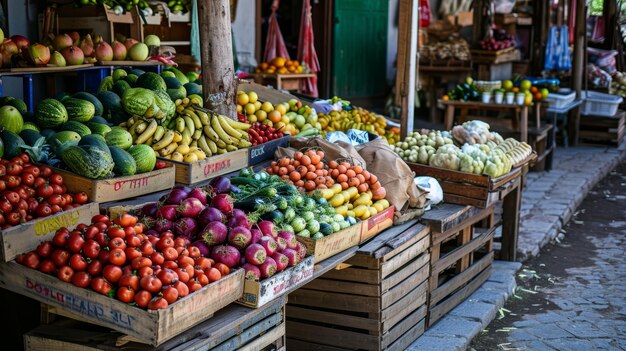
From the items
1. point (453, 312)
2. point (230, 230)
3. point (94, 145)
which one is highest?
point (94, 145)

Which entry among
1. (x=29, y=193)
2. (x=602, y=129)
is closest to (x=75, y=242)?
(x=29, y=193)

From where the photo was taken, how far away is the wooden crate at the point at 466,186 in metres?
5.82

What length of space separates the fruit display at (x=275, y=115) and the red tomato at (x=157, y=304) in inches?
121

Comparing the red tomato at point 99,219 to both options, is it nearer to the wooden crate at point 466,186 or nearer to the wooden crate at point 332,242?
the wooden crate at point 332,242

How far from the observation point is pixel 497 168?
5.95 meters

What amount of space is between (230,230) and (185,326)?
63cm

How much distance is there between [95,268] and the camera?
10.6 feet

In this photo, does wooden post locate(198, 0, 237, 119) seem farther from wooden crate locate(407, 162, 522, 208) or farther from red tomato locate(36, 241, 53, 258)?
red tomato locate(36, 241, 53, 258)

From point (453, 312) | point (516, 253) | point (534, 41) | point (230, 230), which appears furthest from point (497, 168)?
point (534, 41)

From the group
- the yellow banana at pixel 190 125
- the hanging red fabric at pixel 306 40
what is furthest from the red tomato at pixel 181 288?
the hanging red fabric at pixel 306 40

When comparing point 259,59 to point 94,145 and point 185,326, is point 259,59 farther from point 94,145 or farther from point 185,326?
point 185,326

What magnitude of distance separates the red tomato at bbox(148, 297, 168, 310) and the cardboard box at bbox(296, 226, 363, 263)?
3.58 ft

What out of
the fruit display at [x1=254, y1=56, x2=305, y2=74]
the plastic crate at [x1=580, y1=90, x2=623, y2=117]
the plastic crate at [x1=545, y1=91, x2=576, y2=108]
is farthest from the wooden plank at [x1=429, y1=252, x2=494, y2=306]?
the plastic crate at [x1=580, y1=90, x2=623, y2=117]

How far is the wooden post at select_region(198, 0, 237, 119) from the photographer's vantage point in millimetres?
5152
